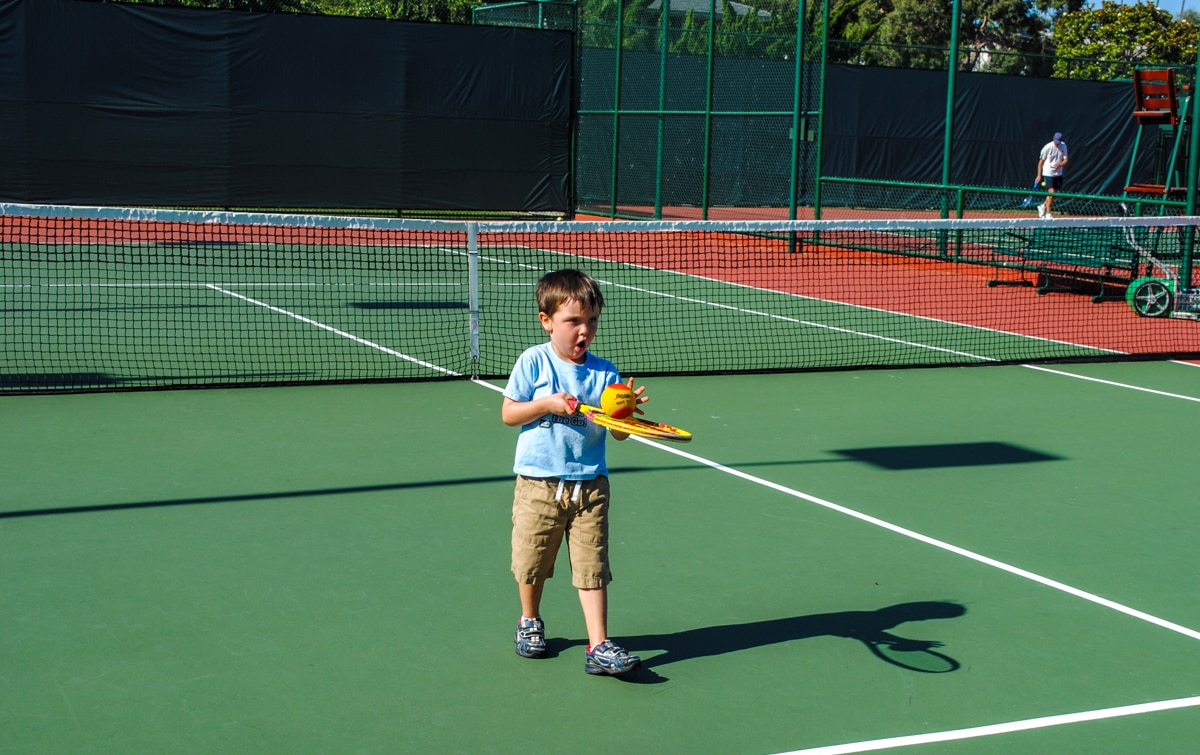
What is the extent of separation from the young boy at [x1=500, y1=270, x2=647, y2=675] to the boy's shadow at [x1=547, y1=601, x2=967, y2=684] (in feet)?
0.90

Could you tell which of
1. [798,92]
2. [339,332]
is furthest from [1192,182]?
[339,332]

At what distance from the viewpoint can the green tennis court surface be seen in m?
3.88

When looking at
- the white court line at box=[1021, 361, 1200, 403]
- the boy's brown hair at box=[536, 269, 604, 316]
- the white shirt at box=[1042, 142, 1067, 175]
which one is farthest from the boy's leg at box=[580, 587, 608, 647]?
the white shirt at box=[1042, 142, 1067, 175]

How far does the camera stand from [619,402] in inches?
154

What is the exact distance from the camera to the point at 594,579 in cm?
414

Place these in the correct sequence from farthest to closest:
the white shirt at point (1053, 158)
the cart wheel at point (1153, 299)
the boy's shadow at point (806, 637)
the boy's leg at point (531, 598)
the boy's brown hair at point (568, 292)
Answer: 1. the white shirt at point (1053, 158)
2. the cart wheel at point (1153, 299)
3. the boy's shadow at point (806, 637)
4. the boy's leg at point (531, 598)
5. the boy's brown hair at point (568, 292)

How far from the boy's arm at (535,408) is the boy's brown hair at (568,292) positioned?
0.28m

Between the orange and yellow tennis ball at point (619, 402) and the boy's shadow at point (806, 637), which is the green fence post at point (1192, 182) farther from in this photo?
the orange and yellow tennis ball at point (619, 402)

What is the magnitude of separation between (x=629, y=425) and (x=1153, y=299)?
38.4ft

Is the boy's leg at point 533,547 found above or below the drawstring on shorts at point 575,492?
below

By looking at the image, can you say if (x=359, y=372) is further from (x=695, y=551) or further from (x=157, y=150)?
(x=157, y=150)

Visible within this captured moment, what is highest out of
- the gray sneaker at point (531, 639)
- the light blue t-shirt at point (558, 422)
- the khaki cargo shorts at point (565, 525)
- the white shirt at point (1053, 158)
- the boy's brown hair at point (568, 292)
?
the white shirt at point (1053, 158)

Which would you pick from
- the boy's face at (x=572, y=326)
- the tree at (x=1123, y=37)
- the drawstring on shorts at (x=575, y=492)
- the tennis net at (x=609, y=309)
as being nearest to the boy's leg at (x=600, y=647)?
the drawstring on shorts at (x=575, y=492)

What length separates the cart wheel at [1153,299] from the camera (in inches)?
549
